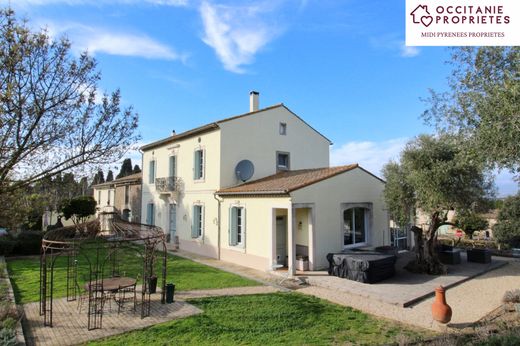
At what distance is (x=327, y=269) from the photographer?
13977 mm

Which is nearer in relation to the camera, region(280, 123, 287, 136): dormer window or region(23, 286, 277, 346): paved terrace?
region(23, 286, 277, 346): paved terrace

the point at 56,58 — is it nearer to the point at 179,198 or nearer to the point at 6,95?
the point at 6,95

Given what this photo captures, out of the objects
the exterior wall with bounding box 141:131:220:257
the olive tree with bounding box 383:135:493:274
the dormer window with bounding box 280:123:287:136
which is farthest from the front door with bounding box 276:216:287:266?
the dormer window with bounding box 280:123:287:136

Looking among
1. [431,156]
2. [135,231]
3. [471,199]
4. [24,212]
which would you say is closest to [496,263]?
[471,199]

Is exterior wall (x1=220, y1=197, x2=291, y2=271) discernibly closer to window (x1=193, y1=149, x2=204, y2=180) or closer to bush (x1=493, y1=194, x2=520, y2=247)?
window (x1=193, y1=149, x2=204, y2=180)

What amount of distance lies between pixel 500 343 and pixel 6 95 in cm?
1181

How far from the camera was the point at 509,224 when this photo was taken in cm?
2619

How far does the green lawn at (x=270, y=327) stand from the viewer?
721 cm

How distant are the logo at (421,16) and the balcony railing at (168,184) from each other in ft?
53.6

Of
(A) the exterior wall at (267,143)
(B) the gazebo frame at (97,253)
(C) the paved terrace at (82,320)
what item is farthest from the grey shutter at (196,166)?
(C) the paved terrace at (82,320)

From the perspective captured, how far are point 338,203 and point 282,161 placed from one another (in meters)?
5.97

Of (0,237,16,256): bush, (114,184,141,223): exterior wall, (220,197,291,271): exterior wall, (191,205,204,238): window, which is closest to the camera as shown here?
Result: (220,197,291,271): exterior wall

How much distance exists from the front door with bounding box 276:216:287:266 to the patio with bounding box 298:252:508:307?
82.8 inches

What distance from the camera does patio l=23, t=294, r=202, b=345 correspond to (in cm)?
743
